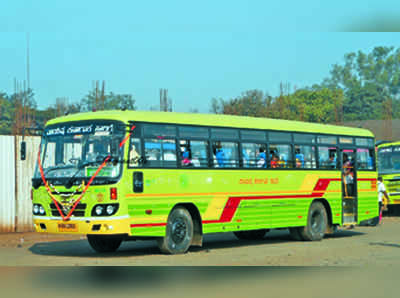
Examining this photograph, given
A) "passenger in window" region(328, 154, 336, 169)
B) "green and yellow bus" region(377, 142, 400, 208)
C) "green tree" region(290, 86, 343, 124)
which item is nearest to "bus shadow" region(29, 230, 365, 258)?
"passenger in window" region(328, 154, 336, 169)

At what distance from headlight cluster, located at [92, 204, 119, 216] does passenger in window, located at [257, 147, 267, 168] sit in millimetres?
4767

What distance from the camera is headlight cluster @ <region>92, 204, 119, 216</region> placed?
49.1 ft

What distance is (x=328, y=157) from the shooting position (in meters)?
21.0

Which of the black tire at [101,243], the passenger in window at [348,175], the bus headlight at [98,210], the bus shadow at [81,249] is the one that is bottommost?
the bus shadow at [81,249]

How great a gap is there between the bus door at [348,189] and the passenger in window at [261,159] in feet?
11.7

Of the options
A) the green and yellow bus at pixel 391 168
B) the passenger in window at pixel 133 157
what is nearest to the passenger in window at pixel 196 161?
the passenger in window at pixel 133 157

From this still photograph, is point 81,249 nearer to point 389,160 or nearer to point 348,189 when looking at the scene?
point 348,189

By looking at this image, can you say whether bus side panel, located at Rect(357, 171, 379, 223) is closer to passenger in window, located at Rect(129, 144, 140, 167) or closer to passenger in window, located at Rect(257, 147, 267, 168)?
passenger in window, located at Rect(257, 147, 267, 168)

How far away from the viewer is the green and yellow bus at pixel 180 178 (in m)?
15.2

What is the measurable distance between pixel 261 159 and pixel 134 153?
169 inches

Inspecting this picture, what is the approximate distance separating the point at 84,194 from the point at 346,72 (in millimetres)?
104200

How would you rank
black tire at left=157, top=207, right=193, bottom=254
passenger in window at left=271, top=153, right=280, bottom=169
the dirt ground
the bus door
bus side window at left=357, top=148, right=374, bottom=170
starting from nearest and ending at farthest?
the dirt ground
black tire at left=157, top=207, right=193, bottom=254
passenger in window at left=271, top=153, right=280, bottom=169
the bus door
bus side window at left=357, top=148, right=374, bottom=170

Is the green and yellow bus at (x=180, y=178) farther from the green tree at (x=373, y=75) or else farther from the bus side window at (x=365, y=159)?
the green tree at (x=373, y=75)

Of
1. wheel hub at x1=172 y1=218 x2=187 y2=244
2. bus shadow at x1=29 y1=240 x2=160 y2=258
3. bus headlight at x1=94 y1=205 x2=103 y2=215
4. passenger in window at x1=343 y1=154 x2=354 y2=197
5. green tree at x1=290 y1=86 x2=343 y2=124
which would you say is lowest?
bus shadow at x1=29 y1=240 x2=160 y2=258
